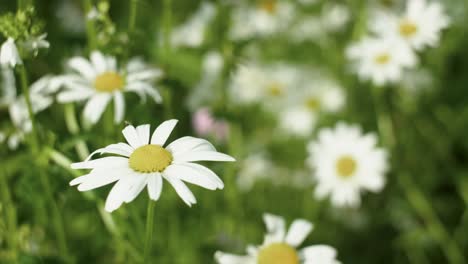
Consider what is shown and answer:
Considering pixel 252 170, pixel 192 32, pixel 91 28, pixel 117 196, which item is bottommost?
pixel 117 196

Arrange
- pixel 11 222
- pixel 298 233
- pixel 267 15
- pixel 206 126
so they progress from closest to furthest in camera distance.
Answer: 1. pixel 298 233
2. pixel 11 222
3. pixel 206 126
4. pixel 267 15

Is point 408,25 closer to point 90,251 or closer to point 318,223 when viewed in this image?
point 318,223

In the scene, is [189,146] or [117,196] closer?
[117,196]

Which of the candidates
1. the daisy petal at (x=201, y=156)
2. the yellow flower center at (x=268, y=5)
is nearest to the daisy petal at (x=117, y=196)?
the daisy petal at (x=201, y=156)

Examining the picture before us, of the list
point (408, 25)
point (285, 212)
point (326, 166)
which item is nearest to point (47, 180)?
point (326, 166)

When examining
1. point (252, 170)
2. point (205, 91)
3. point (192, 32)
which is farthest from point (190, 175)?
point (192, 32)

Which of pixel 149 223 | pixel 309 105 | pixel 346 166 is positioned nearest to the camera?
pixel 149 223

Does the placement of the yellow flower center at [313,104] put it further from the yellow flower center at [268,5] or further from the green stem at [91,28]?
the green stem at [91,28]

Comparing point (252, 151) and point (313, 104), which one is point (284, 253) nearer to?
point (252, 151)

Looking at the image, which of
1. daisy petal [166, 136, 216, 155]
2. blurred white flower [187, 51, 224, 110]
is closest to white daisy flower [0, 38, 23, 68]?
daisy petal [166, 136, 216, 155]
